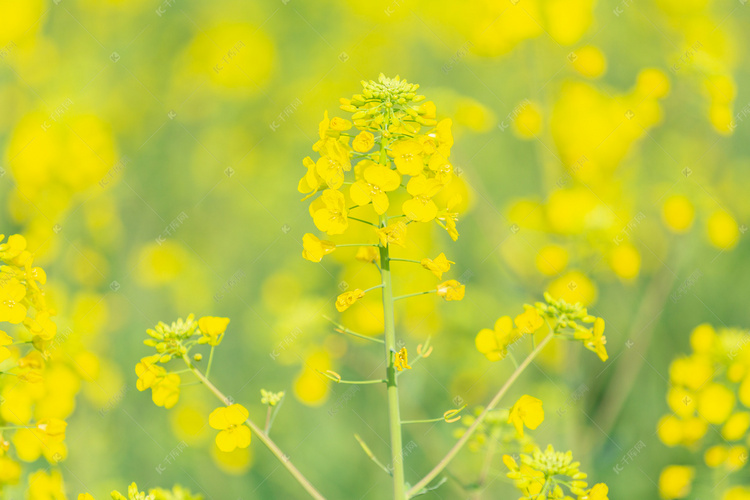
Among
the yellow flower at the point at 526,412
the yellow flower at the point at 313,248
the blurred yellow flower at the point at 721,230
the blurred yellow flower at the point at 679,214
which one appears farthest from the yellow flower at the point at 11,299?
the blurred yellow flower at the point at 721,230

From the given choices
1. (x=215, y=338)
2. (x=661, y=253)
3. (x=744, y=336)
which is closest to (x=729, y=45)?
(x=661, y=253)

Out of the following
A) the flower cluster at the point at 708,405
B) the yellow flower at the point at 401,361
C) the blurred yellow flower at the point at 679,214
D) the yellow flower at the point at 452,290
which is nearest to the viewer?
the yellow flower at the point at 401,361

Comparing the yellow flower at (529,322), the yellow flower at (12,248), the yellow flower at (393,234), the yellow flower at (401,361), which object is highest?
the yellow flower at (393,234)

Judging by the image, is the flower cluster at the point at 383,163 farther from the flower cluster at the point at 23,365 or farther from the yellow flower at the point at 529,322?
the flower cluster at the point at 23,365

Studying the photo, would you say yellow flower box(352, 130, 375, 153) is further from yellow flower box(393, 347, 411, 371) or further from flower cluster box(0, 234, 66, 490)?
flower cluster box(0, 234, 66, 490)

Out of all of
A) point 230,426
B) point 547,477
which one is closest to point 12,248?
point 230,426

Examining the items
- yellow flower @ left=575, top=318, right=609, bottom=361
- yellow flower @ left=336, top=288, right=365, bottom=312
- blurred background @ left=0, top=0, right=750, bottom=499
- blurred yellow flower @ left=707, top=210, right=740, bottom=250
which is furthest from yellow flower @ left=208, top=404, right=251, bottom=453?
blurred yellow flower @ left=707, top=210, right=740, bottom=250

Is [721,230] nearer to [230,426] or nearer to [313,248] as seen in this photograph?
[313,248]

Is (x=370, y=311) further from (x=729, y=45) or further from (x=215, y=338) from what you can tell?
(x=729, y=45)
